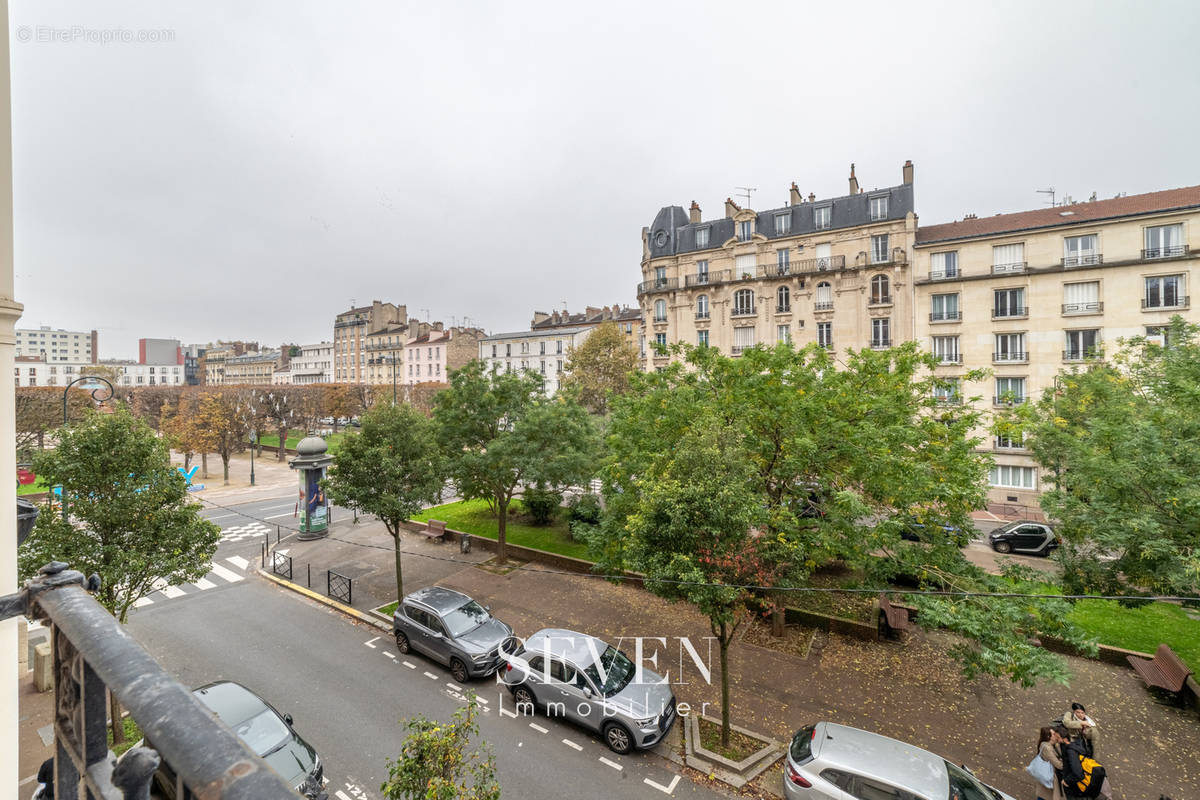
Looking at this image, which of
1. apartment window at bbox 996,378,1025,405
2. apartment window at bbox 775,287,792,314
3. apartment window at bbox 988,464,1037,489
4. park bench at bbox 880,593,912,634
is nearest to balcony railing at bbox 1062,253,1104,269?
apartment window at bbox 996,378,1025,405

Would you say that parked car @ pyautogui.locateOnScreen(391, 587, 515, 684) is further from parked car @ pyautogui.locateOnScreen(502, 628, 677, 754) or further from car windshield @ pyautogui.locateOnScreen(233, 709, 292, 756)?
car windshield @ pyautogui.locateOnScreen(233, 709, 292, 756)

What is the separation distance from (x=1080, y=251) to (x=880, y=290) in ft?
34.3

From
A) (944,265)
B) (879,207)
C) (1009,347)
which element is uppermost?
(879,207)

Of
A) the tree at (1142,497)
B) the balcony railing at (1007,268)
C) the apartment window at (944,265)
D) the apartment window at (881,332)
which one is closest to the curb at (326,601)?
the tree at (1142,497)

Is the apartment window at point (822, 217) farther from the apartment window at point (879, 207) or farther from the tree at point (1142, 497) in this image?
the tree at point (1142, 497)

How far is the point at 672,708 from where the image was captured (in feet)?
36.0

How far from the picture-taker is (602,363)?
4366 centimetres

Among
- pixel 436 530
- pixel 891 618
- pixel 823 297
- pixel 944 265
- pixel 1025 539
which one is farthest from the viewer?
pixel 823 297

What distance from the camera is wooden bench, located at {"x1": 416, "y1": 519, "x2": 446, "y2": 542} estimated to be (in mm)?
23344

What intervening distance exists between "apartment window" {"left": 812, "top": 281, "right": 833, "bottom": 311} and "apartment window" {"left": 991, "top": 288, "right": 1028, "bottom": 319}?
9520 millimetres

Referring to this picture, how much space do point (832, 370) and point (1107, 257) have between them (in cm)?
2922

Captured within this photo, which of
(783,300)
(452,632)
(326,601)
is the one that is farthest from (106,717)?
(783,300)

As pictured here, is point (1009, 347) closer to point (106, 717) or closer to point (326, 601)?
point (326, 601)

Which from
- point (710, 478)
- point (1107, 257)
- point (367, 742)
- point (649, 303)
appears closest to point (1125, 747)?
point (710, 478)
